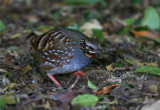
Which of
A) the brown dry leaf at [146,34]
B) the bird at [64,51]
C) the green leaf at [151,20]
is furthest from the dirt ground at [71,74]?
the green leaf at [151,20]

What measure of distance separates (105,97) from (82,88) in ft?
2.20

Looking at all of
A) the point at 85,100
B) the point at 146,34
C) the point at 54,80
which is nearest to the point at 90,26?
the point at 146,34

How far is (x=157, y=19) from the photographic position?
759 centimetres

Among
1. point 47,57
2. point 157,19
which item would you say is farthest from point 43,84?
point 157,19

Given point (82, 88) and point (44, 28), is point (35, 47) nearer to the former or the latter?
point (82, 88)

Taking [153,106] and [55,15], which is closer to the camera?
[153,106]

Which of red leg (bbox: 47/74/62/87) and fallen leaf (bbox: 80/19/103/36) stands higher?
fallen leaf (bbox: 80/19/103/36)

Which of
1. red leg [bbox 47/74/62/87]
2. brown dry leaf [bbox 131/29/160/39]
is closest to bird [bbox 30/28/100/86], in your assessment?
red leg [bbox 47/74/62/87]

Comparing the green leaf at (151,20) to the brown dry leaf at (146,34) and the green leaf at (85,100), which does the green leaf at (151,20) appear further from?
the green leaf at (85,100)

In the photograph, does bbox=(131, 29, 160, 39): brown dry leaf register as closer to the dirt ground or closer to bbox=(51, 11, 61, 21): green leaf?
the dirt ground

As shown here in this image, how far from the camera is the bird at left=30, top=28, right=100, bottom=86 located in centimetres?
486

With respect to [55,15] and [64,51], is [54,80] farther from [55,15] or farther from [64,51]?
[55,15]

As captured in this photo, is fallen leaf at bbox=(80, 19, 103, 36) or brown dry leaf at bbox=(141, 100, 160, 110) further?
fallen leaf at bbox=(80, 19, 103, 36)

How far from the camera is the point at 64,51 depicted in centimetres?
485
